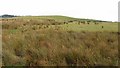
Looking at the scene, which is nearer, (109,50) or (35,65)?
(35,65)

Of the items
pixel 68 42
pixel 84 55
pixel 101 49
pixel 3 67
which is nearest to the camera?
pixel 3 67

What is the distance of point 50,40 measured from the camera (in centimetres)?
1303

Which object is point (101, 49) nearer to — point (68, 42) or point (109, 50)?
point (109, 50)

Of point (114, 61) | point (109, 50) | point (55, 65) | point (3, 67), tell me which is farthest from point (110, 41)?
point (3, 67)

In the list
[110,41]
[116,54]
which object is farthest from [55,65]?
[110,41]

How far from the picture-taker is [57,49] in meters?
11.4

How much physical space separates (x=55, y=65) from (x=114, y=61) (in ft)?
7.05

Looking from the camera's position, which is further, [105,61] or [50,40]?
[50,40]

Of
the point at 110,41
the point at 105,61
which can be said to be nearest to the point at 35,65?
the point at 105,61

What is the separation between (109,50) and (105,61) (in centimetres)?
115

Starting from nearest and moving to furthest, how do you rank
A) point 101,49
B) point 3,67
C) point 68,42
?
point 3,67
point 101,49
point 68,42

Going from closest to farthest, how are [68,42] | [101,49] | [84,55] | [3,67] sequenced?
1. [3,67]
2. [84,55]
3. [101,49]
4. [68,42]

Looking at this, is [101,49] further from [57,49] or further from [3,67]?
[3,67]

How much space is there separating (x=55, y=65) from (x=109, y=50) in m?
2.50
